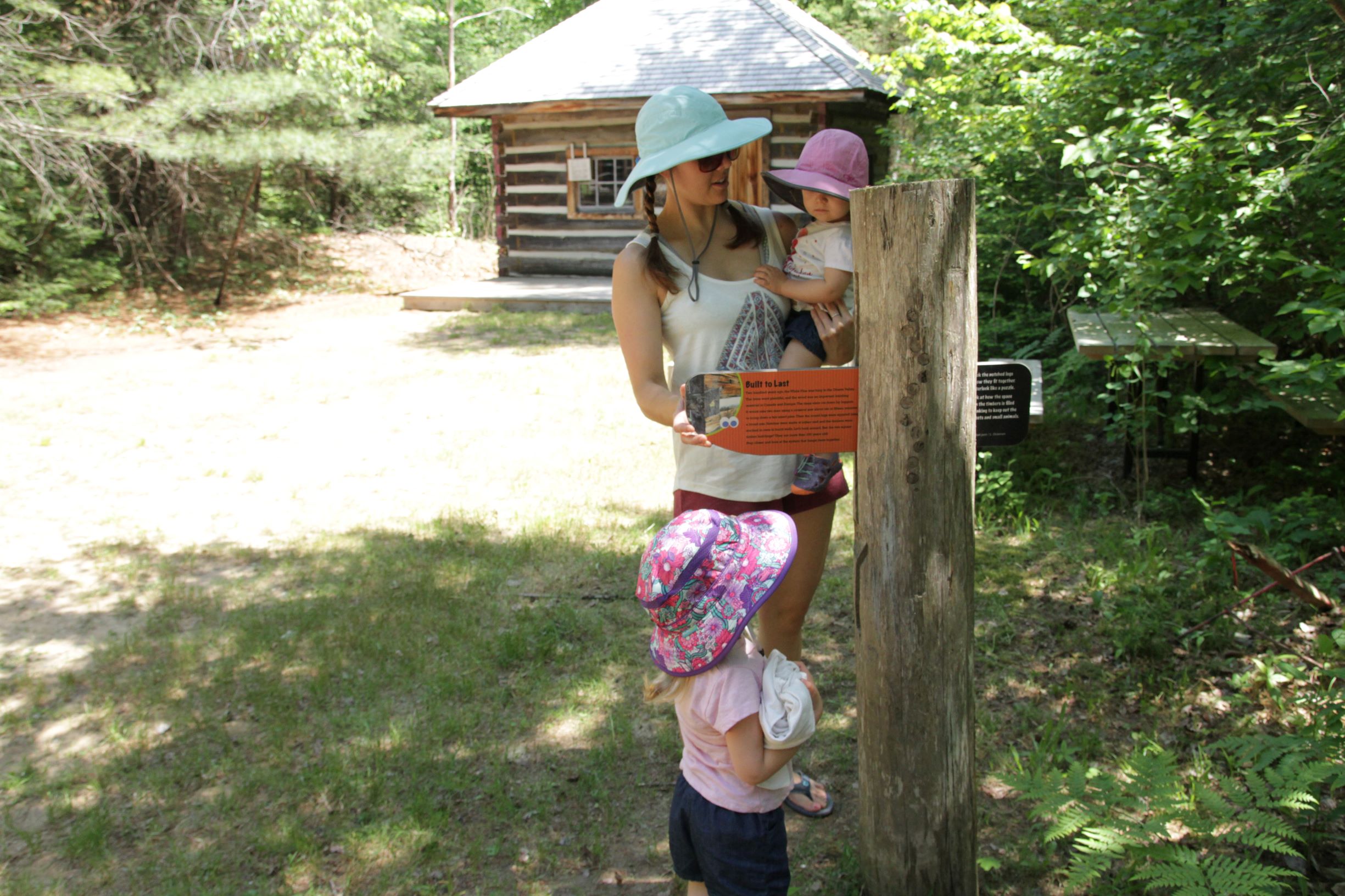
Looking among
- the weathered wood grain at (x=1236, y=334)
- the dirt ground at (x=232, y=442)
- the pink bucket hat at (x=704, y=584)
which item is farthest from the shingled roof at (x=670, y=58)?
the pink bucket hat at (x=704, y=584)

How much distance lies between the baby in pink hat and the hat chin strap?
0.47 feet

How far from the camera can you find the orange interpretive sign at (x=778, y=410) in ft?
6.74

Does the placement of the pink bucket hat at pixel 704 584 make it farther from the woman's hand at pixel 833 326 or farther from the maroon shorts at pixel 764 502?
the woman's hand at pixel 833 326

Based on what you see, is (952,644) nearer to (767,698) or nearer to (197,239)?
(767,698)

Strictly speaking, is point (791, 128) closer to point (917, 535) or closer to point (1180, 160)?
point (1180, 160)

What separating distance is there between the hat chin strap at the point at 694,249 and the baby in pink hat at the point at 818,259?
145mm

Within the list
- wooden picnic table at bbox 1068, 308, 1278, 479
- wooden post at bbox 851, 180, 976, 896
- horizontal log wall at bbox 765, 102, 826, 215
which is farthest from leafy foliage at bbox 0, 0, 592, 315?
wooden post at bbox 851, 180, 976, 896

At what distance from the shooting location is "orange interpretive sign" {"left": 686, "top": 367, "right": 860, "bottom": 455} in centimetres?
205

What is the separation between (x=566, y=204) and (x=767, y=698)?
45.1 feet

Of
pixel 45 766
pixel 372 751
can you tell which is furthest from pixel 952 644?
pixel 45 766

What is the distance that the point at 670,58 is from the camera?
1409 centimetres

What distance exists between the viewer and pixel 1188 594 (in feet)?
13.0

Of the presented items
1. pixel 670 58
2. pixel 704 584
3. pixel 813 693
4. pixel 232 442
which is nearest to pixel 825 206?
pixel 704 584

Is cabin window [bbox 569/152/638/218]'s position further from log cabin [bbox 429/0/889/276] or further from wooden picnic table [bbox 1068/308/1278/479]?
wooden picnic table [bbox 1068/308/1278/479]
